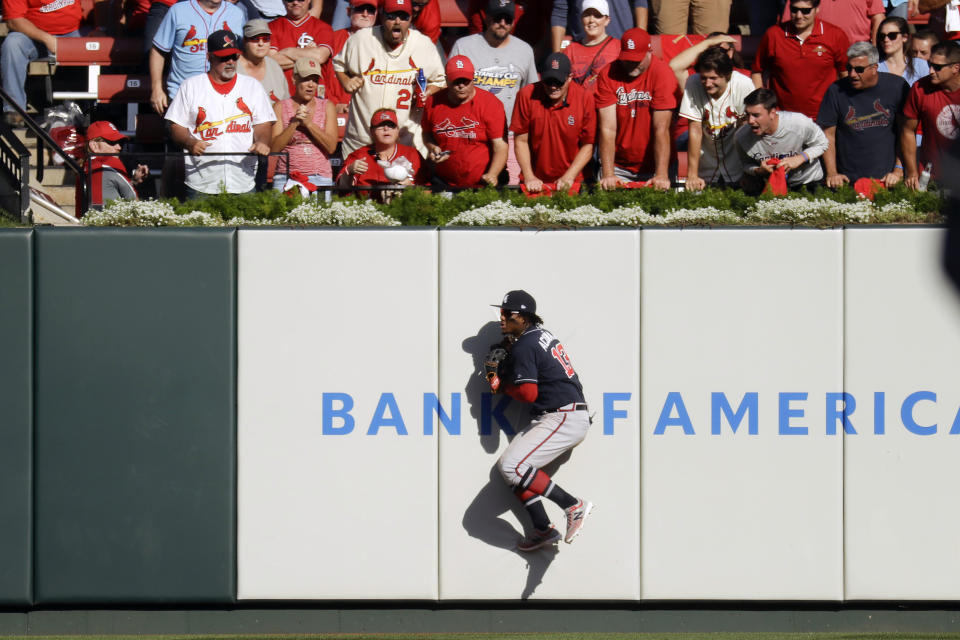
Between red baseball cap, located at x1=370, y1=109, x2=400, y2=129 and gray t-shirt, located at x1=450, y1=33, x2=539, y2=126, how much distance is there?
1.31 metres

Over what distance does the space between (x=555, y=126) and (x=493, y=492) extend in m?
3.30

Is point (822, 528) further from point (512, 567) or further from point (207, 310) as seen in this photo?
point (207, 310)

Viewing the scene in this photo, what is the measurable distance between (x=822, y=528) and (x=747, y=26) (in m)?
7.54

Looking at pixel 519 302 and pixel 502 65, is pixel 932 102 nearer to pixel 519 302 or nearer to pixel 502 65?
pixel 502 65

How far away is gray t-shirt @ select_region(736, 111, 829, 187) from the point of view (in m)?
8.54

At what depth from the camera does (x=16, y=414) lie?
7.36m

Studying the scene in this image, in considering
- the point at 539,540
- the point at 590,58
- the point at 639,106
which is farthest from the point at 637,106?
the point at 539,540

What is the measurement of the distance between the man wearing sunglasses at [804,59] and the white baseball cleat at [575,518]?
486cm

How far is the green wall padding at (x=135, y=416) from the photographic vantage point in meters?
7.34

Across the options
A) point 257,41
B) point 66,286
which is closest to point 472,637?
point 66,286

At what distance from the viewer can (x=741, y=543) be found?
734 cm

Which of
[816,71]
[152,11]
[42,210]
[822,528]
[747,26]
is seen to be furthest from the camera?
[747,26]

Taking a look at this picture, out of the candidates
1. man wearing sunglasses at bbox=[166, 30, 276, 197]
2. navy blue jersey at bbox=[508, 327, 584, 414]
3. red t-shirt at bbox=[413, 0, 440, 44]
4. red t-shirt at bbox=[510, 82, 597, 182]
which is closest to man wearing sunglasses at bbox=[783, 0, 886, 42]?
red t-shirt at bbox=[510, 82, 597, 182]

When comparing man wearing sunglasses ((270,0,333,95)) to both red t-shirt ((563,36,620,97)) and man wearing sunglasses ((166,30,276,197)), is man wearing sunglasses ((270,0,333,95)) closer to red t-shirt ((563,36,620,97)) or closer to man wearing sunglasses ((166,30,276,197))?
man wearing sunglasses ((166,30,276,197))
